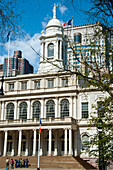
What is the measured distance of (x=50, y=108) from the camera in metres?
52.8

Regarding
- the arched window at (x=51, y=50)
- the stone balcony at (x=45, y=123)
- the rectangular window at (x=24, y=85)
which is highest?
the arched window at (x=51, y=50)

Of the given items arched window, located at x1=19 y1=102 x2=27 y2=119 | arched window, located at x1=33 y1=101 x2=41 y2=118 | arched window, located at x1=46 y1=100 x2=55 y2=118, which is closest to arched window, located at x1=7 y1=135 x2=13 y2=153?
arched window, located at x1=19 y1=102 x2=27 y2=119

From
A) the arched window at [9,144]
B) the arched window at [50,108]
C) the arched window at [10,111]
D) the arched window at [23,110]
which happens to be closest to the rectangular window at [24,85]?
the arched window at [23,110]

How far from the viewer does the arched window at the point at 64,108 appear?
52.0 m

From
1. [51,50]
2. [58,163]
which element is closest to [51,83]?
[51,50]

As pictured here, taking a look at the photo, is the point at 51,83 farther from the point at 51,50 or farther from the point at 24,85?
the point at 51,50

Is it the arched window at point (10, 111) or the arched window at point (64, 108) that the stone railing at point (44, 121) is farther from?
the arched window at point (10, 111)

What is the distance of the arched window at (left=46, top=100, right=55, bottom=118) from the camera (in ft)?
172

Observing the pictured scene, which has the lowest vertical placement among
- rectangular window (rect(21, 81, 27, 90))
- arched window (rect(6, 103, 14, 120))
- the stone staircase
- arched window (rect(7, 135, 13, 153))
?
the stone staircase

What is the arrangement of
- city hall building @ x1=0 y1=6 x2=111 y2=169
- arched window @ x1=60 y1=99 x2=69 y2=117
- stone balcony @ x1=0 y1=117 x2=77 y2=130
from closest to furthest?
stone balcony @ x1=0 y1=117 x2=77 y2=130, city hall building @ x1=0 y1=6 x2=111 y2=169, arched window @ x1=60 y1=99 x2=69 y2=117

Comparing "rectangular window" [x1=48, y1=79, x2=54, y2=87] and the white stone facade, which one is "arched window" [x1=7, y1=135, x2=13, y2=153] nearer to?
the white stone facade

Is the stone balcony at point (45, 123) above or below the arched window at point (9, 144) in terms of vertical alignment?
above

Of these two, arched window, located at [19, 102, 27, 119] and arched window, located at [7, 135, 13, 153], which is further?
arched window, located at [19, 102, 27, 119]

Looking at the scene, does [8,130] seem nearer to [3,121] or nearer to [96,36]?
[3,121]
